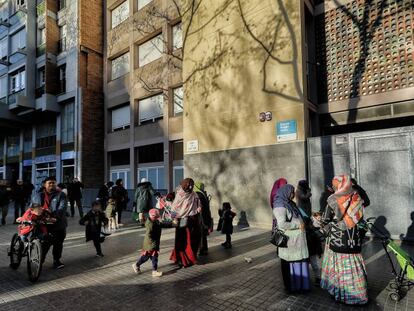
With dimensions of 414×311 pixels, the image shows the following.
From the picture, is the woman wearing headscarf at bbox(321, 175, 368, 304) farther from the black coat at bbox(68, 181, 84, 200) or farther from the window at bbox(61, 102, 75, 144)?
the window at bbox(61, 102, 75, 144)

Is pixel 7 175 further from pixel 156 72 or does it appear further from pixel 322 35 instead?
pixel 322 35

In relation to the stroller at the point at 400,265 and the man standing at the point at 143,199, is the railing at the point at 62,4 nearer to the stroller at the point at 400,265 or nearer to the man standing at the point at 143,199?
the man standing at the point at 143,199

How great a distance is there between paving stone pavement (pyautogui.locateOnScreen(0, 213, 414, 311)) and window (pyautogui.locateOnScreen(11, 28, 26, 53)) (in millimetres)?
21670

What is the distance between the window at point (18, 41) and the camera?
23141 mm

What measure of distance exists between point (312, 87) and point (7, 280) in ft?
31.9

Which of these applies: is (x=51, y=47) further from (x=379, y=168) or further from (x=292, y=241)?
(x=292, y=241)

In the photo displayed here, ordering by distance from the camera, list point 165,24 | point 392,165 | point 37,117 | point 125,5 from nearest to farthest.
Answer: point 392,165
point 165,24
point 125,5
point 37,117

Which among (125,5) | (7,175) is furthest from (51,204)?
(7,175)

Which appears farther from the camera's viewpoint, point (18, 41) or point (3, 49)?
point (3, 49)

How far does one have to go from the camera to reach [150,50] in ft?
57.0

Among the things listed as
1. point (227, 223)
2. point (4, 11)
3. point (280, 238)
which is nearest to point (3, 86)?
point (4, 11)

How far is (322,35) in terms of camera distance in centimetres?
1023

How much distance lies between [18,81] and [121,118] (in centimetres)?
1046

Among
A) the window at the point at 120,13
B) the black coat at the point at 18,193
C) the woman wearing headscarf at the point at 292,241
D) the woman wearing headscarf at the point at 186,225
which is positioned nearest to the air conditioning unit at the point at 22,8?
the window at the point at 120,13
